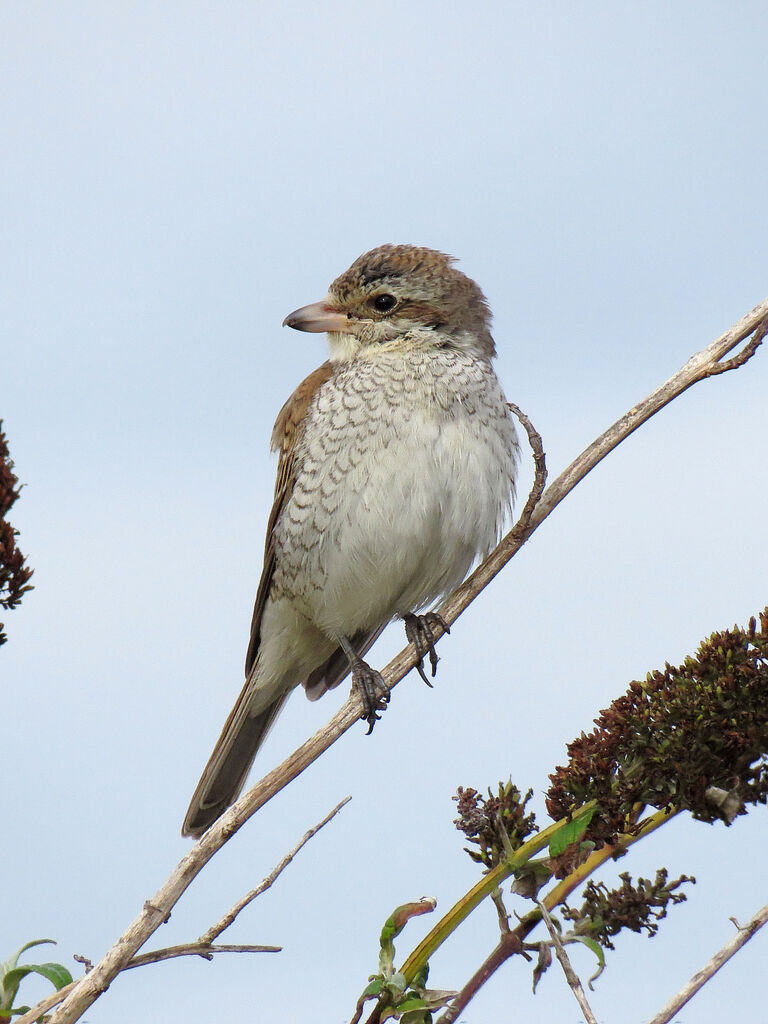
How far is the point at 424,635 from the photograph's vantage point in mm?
3820

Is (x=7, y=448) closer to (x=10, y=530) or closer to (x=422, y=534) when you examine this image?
(x=10, y=530)

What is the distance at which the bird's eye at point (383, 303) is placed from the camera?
392cm

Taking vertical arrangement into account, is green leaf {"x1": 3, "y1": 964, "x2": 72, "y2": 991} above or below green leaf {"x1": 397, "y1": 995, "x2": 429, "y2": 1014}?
above

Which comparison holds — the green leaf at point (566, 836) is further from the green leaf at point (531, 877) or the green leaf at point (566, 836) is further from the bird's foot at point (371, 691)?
the bird's foot at point (371, 691)

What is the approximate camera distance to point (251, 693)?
14.1 ft

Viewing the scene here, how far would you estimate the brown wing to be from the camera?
3.95m

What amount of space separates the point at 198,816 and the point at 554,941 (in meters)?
2.28

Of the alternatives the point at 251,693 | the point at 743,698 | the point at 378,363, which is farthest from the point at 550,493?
the point at 251,693

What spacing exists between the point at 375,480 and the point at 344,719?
1067 millimetres

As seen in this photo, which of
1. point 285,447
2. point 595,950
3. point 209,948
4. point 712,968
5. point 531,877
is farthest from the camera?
point 285,447

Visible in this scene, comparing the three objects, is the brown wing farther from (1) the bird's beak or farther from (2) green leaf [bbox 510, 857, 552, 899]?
(2) green leaf [bbox 510, 857, 552, 899]

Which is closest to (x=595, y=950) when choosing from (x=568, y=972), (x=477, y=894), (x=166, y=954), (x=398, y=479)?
(x=568, y=972)

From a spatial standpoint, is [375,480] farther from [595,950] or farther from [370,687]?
[595,950]

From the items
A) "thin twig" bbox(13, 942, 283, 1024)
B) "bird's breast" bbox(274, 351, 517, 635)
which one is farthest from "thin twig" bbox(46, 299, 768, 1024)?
"bird's breast" bbox(274, 351, 517, 635)
